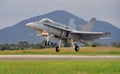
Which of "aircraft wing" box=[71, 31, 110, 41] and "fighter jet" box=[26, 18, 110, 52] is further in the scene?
"aircraft wing" box=[71, 31, 110, 41]

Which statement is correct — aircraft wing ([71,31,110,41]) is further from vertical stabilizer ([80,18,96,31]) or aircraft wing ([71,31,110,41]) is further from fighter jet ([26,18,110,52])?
vertical stabilizer ([80,18,96,31])

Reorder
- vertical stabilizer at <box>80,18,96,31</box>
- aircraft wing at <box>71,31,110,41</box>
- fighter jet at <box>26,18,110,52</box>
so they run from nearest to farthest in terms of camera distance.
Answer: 1. fighter jet at <box>26,18,110,52</box>
2. aircraft wing at <box>71,31,110,41</box>
3. vertical stabilizer at <box>80,18,96,31</box>

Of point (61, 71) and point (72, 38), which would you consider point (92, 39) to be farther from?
point (61, 71)

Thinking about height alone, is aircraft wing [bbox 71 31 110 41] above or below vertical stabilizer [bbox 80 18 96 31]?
below

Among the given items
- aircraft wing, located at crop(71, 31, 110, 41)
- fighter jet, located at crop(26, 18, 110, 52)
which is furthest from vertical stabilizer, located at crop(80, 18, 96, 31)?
aircraft wing, located at crop(71, 31, 110, 41)

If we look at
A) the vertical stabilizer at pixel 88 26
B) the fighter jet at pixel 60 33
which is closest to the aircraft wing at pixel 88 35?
the fighter jet at pixel 60 33

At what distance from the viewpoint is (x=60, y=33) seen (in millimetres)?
72500

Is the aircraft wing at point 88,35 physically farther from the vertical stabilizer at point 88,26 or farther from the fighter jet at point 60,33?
the vertical stabilizer at point 88,26

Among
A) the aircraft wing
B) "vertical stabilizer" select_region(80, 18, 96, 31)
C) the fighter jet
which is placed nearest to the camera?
the fighter jet

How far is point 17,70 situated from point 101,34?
49431 mm

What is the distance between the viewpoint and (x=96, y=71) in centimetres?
2656

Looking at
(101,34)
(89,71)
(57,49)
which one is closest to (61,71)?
(89,71)

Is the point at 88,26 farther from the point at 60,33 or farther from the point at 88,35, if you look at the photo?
the point at 60,33

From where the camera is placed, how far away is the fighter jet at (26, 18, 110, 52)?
70375mm
